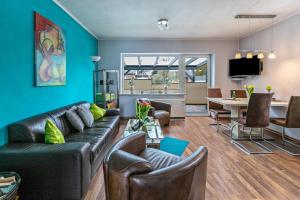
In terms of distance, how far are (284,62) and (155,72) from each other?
3.98 m

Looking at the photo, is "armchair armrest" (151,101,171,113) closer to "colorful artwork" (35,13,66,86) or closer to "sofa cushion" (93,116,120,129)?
"sofa cushion" (93,116,120,129)

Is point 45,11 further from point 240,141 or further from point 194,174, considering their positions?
point 240,141

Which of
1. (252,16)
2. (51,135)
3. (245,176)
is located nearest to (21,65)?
(51,135)

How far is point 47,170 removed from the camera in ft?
6.95

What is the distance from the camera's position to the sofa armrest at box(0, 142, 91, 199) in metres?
2.10

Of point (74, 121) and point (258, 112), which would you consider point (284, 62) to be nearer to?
point (258, 112)

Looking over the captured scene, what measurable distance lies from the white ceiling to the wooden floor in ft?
8.59

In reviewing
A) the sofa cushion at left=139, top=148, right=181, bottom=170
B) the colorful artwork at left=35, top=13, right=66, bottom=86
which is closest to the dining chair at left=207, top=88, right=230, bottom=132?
the sofa cushion at left=139, top=148, right=181, bottom=170

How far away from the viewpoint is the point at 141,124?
3486mm

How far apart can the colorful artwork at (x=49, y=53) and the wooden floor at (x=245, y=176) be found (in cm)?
169

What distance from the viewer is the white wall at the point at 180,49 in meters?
7.19

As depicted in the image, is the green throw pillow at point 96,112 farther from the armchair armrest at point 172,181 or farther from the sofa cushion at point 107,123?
the armchair armrest at point 172,181

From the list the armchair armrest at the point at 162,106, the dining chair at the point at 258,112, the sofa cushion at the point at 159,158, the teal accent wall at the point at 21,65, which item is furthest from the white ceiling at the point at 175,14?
the sofa cushion at the point at 159,158

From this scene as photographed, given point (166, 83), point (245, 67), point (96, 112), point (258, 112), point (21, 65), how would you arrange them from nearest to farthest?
1. point (21, 65)
2. point (258, 112)
3. point (96, 112)
4. point (245, 67)
5. point (166, 83)
